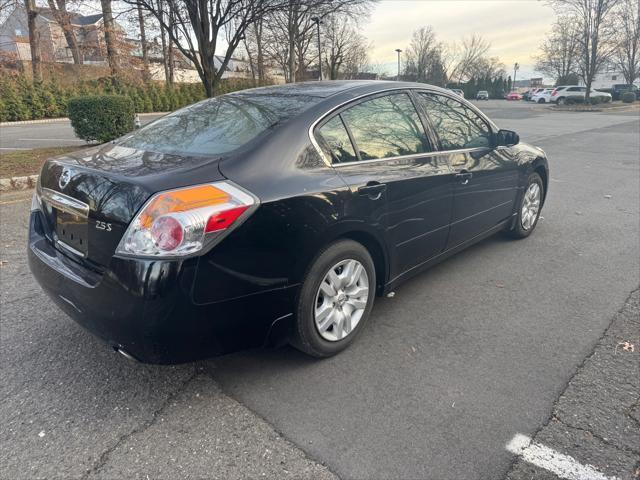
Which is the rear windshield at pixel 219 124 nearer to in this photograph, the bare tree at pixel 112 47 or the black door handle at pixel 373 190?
the black door handle at pixel 373 190

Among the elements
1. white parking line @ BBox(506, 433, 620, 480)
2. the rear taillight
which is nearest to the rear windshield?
the rear taillight

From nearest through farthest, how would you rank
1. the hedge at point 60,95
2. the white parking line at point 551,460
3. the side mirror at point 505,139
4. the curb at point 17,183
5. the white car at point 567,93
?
the white parking line at point 551,460 < the side mirror at point 505,139 < the curb at point 17,183 < the hedge at point 60,95 < the white car at point 567,93

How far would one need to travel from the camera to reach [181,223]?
78.0 inches

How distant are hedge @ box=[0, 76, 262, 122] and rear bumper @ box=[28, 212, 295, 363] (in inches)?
793

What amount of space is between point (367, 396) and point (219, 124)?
182cm

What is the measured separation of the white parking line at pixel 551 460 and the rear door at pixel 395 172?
131 centimetres

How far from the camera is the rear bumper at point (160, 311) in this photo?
1.99 metres

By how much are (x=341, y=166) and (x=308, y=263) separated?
2.10ft

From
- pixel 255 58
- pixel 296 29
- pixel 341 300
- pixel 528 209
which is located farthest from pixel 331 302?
pixel 255 58

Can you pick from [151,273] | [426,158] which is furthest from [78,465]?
[426,158]

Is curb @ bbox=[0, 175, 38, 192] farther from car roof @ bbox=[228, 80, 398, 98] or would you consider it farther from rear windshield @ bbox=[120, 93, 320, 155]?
car roof @ bbox=[228, 80, 398, 98]

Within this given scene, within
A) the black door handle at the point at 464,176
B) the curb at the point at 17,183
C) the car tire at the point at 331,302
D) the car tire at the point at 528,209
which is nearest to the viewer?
the car tire at the point at 331,302

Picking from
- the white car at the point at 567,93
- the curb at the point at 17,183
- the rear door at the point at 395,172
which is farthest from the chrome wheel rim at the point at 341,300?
the white car at the point at 567,93

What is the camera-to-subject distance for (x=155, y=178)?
2.13 meters
